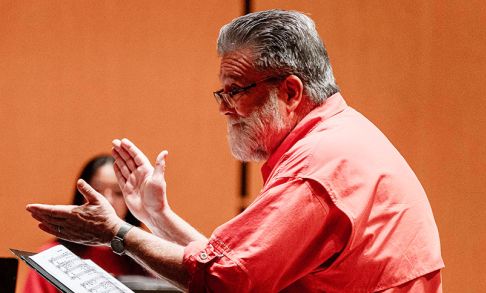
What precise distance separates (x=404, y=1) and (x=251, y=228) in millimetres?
2296

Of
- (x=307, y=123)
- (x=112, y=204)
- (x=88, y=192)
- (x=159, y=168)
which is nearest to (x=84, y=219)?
(x=88, y=192)

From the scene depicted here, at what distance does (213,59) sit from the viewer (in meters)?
3.21

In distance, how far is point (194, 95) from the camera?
10.5 feet

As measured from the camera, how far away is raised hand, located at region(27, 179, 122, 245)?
155 centimetres

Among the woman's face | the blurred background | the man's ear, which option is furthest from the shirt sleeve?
the blurred background

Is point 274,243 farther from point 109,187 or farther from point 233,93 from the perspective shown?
point 109,187

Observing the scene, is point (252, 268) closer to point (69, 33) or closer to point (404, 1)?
point (69, 33)

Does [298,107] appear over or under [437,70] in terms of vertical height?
over

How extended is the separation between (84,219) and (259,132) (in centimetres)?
39

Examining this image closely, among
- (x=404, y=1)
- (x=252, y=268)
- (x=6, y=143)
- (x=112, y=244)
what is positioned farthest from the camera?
(x=404, y=1)

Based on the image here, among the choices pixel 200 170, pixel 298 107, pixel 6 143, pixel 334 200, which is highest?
pixel 298 107

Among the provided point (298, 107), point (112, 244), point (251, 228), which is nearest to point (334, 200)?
point (251, 228)

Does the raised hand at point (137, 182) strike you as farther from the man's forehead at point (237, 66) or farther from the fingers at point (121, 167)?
the man's forehead at point (237, 66)

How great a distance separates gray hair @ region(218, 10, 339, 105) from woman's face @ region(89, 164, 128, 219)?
1076mm
